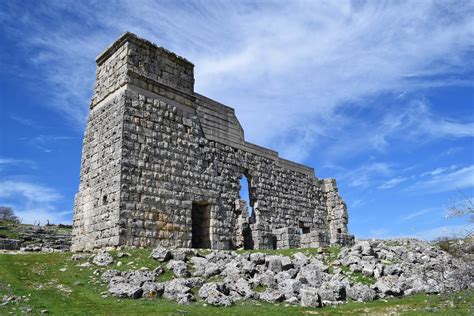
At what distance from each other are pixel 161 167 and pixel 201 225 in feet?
11.3

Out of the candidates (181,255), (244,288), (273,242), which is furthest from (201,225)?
(244,288)

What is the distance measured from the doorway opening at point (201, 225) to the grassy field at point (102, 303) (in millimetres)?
6125

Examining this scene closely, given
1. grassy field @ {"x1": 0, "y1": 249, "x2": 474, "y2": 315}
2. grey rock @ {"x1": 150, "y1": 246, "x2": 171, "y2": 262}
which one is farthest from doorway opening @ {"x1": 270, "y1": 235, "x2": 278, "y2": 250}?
grassy field @ {"x1": 0, "y1": 249, "x2": 474, "y2": 315}

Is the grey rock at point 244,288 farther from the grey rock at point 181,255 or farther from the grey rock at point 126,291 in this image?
the grey rock at point 181,255

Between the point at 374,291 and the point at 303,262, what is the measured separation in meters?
2.86

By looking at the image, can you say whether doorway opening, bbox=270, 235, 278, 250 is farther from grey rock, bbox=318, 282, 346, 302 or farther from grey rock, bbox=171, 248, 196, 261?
grey rock, bbox=318, 282, 346, 302

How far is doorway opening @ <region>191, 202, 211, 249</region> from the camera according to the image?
1788 cm

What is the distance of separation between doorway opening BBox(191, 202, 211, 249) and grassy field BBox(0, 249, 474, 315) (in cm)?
612

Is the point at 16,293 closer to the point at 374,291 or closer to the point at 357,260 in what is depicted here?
the point at 374,291

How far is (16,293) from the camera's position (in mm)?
9430

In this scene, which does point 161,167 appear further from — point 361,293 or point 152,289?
point 361,293

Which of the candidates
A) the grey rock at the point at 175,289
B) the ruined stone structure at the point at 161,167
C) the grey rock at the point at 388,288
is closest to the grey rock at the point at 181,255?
the ruined stone structure at the point at 161,167

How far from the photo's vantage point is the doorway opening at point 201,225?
17.9 m

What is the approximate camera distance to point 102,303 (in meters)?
9.30
